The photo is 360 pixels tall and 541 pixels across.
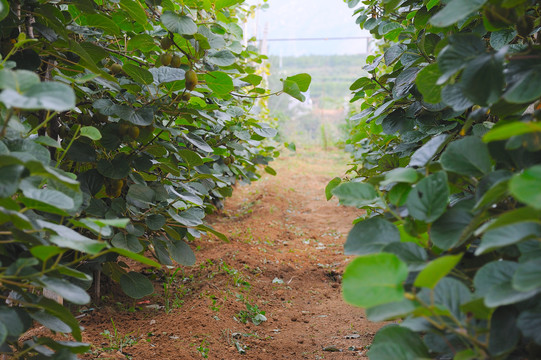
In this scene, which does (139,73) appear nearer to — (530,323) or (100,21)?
(100,21)

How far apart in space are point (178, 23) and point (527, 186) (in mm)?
1050

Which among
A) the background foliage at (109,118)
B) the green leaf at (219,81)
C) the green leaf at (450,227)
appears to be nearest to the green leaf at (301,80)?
the background foliage at (109,118)

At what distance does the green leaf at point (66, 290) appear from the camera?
2.06 ft

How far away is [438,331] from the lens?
56cm

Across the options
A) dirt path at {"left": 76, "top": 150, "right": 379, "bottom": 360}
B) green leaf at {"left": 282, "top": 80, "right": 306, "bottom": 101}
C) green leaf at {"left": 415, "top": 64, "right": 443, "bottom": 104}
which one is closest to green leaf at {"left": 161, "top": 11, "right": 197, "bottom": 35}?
green leaf at {"left": 282, "top": 80, "right": 306, "bottom": 101}

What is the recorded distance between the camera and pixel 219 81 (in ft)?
4.58

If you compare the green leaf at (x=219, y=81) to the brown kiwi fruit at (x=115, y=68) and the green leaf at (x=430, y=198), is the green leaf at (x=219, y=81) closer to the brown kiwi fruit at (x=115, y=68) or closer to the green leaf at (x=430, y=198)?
the brown kiwi fruit at (x=115, y=68)

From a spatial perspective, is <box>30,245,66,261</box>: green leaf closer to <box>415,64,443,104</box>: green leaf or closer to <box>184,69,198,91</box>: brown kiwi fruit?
<box>415,64,443,104</box>: green leaf

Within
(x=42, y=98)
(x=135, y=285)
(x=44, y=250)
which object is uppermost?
(x=42, y=98)

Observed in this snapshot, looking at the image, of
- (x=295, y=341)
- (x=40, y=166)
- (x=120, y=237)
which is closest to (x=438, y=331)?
(x=40, y=166)

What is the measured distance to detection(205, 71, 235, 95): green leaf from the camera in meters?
1.38

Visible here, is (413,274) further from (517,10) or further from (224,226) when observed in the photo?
(224,226)

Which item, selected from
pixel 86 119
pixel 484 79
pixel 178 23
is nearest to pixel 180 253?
pixel 86 119

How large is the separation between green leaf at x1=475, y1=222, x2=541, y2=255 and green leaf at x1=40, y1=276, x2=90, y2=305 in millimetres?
574
